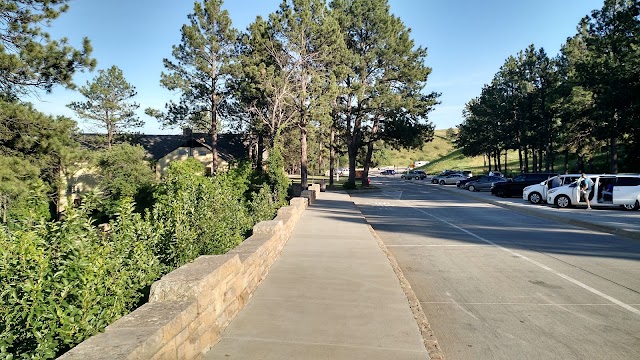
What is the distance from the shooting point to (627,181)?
843 inches

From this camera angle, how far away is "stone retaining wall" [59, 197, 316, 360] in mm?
2980

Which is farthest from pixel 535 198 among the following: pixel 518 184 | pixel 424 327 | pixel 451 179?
pixel 451 179

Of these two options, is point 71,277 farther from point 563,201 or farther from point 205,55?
point 205,55

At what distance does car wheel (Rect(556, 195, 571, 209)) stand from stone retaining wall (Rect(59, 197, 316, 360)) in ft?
70.6

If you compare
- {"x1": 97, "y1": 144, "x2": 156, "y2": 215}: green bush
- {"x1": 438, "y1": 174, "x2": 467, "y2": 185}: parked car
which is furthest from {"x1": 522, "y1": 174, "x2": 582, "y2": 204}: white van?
{"x1": 438, "y1": 174, "x2": 467, "y2": 185}: parked car

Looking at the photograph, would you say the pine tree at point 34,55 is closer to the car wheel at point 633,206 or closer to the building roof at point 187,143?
the car wheel at point 633,206

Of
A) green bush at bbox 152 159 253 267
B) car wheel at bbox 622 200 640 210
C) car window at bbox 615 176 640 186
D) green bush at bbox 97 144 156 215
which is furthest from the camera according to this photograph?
green bush at bbox 97 144 156 215

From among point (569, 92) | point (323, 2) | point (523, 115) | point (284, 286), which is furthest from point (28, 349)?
point (523, 115)

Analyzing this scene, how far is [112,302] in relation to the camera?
4004mm

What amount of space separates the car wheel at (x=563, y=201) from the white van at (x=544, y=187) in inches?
66.2

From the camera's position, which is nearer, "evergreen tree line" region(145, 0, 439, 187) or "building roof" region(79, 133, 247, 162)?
"evergreen tree line" region(145, 0, 439, 187)

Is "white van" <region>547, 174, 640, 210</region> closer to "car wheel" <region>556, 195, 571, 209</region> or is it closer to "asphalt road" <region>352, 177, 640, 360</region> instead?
"car wheel" <region>556, 195, 571, 209</region>

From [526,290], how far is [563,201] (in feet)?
59.4

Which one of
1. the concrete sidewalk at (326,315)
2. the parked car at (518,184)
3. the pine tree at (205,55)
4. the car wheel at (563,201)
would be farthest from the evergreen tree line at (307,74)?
the concrete sidewalk at (326,315)
